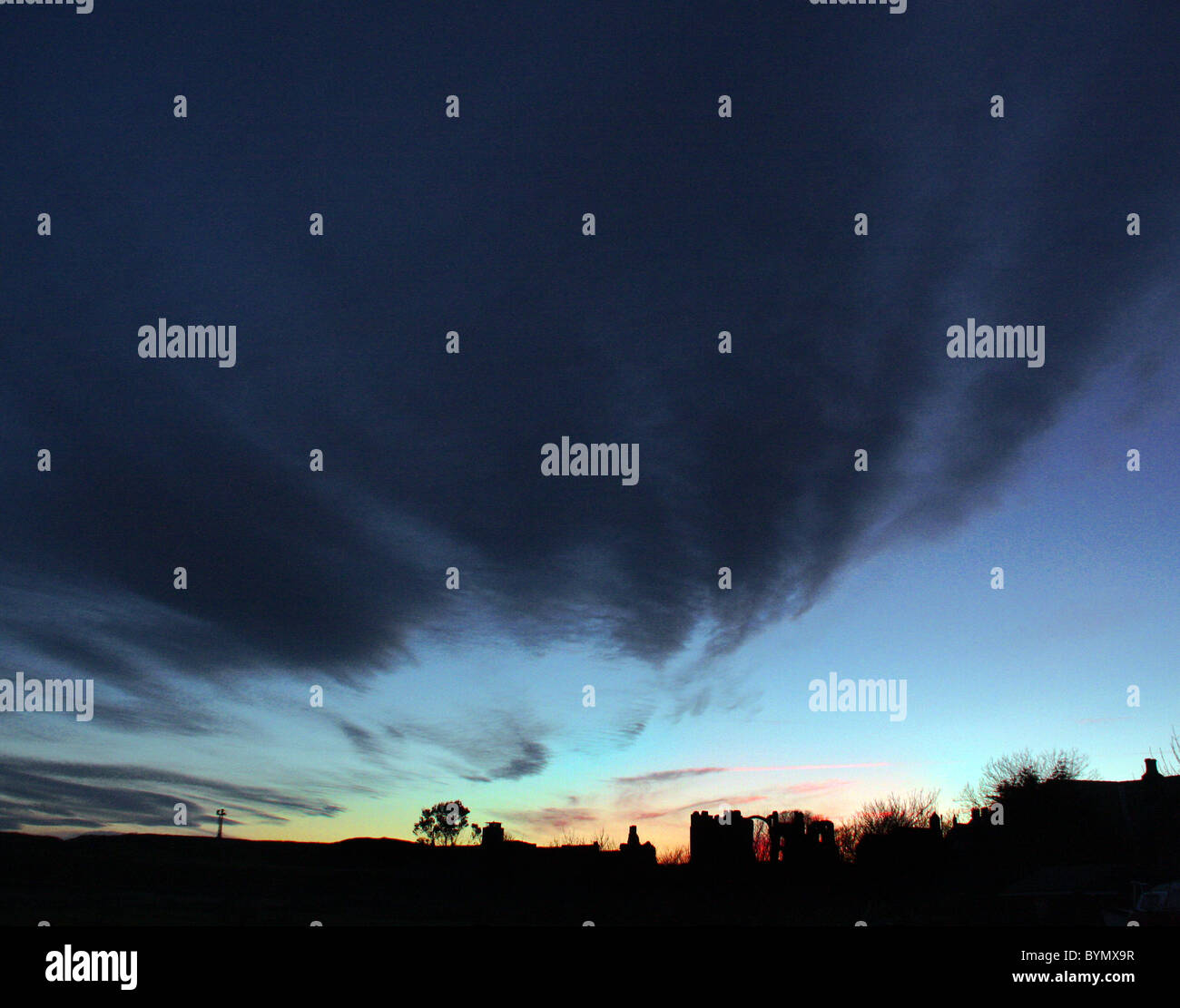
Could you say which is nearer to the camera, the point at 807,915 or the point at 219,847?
the point at 807,915

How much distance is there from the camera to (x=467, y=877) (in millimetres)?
83750
